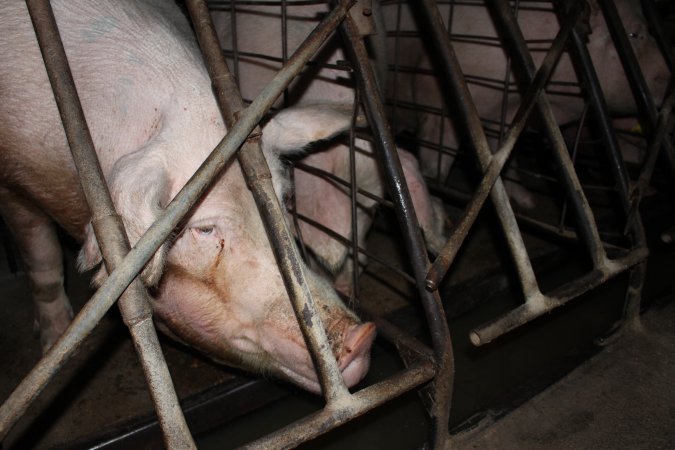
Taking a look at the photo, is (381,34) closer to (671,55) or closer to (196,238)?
(671,55)

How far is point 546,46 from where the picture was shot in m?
3.70

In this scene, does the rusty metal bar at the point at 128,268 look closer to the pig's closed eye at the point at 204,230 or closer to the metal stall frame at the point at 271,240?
the metal stall frame at the point at 271,240

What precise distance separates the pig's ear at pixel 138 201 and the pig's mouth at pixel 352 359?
57 centimetres

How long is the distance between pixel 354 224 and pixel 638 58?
321 centimetres

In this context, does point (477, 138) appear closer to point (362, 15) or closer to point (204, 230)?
point (362, 15)

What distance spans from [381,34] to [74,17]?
212 centimetres

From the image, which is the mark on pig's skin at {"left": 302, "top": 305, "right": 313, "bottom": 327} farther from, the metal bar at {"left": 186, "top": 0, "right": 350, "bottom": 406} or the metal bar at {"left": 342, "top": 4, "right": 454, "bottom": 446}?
the metal bar at {"left": 342, "top": 4, "right": 454, "bottom": 446}

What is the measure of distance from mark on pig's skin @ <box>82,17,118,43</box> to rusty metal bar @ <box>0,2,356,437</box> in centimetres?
98

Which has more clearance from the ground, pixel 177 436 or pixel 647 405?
pixel 177 436

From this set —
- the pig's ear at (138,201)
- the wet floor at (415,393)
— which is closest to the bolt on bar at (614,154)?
the wet floor at (415,393)

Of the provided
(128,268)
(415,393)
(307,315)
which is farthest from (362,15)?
(415,393)

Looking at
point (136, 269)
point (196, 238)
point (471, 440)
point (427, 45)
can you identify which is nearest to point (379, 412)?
point (471, 440)

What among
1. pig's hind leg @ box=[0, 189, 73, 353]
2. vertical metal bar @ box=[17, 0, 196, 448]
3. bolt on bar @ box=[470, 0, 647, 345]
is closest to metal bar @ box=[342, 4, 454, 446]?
bolt on bar @ box=[470, 0, 647, 345]

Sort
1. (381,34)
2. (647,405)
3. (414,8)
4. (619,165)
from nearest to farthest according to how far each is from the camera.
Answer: (647,405) → (619,165) → (381,34) → (414,8)
